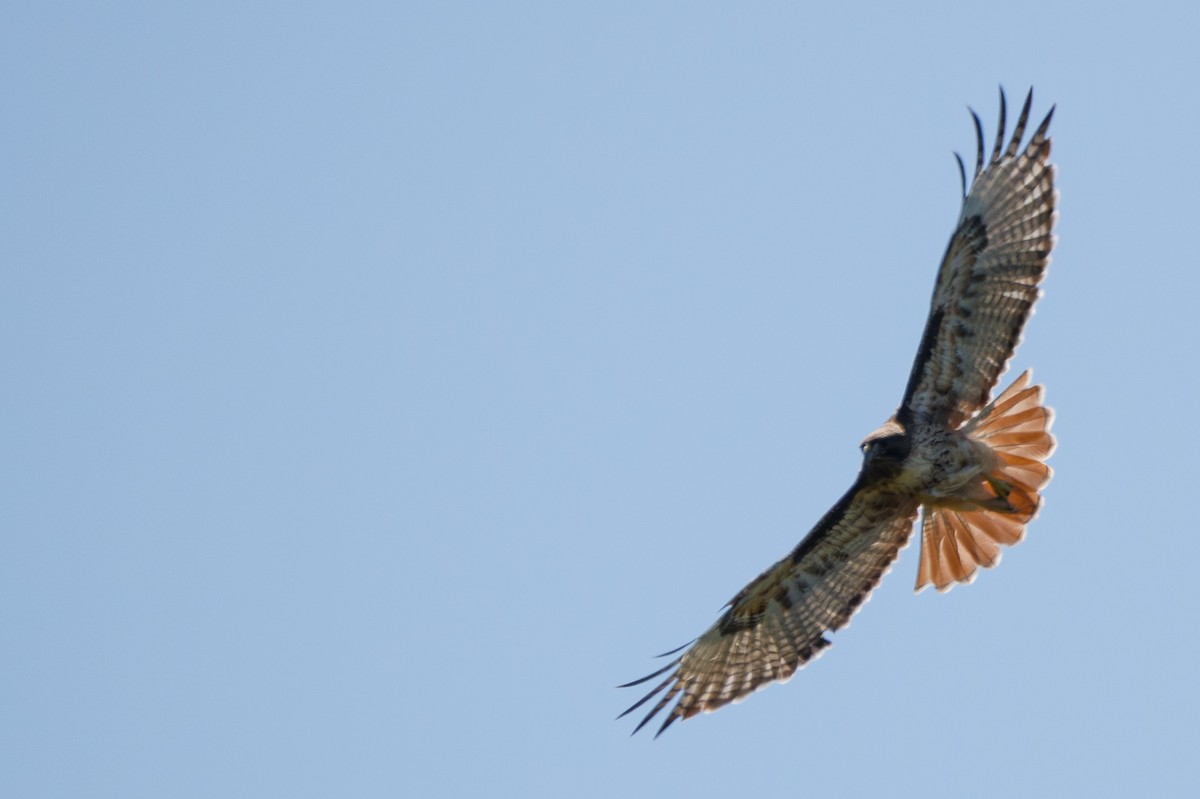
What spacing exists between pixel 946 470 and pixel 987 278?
1244mm

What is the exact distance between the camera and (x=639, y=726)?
11531mm

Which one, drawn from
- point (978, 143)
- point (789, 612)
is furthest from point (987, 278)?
point (789, 612)

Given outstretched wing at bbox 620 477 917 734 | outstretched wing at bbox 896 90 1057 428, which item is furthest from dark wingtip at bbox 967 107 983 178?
outstretched wing at bbox 620 477 917 734

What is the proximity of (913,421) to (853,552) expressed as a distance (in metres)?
0.96

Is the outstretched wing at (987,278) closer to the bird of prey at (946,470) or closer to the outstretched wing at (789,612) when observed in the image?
the bird of prey at (946,470)

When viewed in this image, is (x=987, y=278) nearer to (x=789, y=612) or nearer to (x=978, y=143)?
(x=978, y=143)

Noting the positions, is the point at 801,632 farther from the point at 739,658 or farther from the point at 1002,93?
the point at 1002,93

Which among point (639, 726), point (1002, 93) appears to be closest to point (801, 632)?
point (639, 726)

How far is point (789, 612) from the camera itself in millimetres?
11828

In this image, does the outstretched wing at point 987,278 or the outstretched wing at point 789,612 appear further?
the outstretched wing at point 789,612

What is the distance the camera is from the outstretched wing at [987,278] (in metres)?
11.4

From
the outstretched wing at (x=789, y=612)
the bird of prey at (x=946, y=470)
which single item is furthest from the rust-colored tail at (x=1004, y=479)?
the outstretched wing at (x=789, y=612)

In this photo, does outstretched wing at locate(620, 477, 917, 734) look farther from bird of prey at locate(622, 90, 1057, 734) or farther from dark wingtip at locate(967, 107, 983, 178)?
dark wingtip at locate(967, 107, 983, 178)

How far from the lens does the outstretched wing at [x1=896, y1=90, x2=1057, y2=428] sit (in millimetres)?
11352
